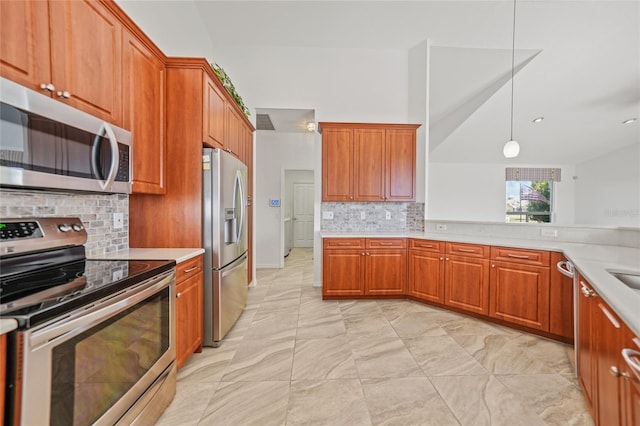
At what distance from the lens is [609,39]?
12.5 ft

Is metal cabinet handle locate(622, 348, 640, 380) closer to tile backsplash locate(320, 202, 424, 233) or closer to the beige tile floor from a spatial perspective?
the beige tile floor

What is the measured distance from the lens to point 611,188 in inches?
269

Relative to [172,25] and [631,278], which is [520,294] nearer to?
[631,278]

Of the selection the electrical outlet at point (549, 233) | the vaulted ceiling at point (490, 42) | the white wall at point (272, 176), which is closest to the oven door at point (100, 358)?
the vaulted ceiling at point (490, 42)

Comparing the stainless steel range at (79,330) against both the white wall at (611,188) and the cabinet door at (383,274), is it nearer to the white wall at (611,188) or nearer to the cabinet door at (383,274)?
the cabinet door at (383,274)

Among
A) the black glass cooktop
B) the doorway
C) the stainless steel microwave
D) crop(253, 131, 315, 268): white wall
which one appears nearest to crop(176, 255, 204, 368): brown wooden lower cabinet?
the black glass cooktop

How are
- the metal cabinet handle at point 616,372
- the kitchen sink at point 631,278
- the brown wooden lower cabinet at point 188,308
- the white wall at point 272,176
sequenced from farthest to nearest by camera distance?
the white wall at point 272,176, the brown wooden lower cabinet at point 188,308, the kitchen sink at point 631,278, the metal cabinet handle at point 616,372

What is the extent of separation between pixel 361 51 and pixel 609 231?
3.78m

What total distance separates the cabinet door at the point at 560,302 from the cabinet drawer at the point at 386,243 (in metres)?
1.53

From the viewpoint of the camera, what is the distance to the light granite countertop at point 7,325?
0.79m

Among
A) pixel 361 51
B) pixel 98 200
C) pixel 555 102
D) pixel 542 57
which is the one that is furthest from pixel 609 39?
pixel 98 200

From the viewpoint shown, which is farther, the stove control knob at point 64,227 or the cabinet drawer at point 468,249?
the cabinet drawer at point 468,249

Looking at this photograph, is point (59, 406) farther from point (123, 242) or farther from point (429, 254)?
point (429, 254)

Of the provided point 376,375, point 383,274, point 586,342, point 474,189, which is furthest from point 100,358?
point 474,189
